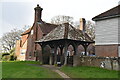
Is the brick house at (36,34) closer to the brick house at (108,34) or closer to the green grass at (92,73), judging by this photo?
the brick house at (108,34)

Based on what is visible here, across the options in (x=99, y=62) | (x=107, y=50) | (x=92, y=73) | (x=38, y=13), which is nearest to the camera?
(x=92, y=73)

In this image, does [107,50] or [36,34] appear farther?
[36,34]

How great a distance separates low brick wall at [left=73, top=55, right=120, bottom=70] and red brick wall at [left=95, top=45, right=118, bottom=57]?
254cm

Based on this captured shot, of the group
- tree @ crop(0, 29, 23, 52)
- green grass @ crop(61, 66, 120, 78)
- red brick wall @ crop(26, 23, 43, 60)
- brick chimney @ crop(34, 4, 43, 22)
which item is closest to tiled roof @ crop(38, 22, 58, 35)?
red brick wall @ crop(26, 23, 43, 60)

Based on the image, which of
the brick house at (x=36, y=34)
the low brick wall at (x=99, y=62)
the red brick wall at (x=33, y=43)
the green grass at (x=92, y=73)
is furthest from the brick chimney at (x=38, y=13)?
the green grass at (x=92, y=73)

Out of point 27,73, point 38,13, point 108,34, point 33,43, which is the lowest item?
point 27,73

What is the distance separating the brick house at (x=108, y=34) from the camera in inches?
773

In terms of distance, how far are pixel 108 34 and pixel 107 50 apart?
2081 mm

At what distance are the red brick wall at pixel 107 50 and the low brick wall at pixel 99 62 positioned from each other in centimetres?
254

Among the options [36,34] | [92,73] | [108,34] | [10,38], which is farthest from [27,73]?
[10,38]

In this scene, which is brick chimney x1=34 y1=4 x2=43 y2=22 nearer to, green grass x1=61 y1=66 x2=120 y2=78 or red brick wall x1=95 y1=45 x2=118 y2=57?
red brick wall x1=95 y1=45 x2=118 y2=57

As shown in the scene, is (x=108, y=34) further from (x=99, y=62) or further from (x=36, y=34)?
(x=36, y=34)

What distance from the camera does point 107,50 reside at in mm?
20422

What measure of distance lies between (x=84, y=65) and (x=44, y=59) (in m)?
8.84
